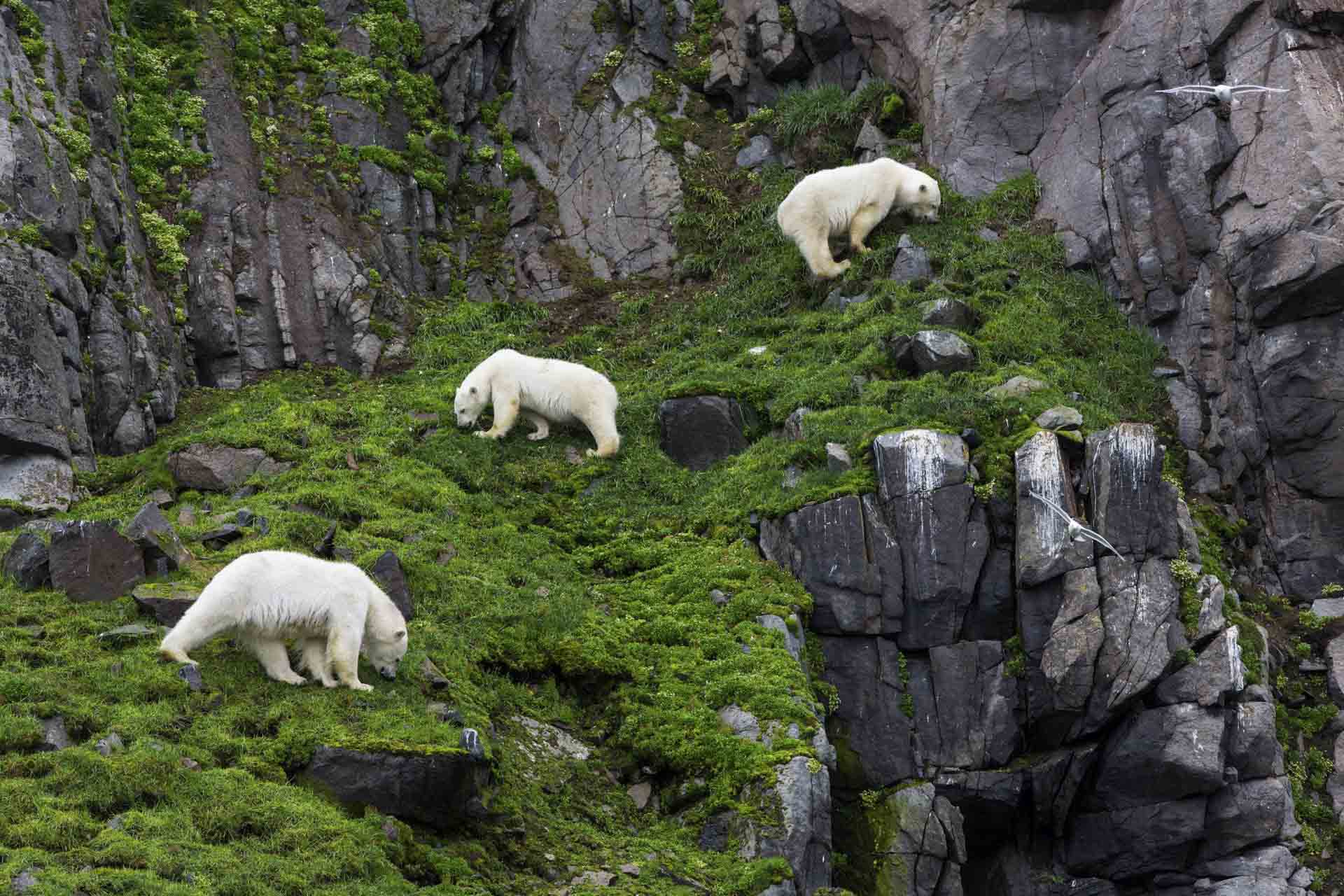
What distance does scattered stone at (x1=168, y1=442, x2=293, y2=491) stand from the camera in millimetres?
17062

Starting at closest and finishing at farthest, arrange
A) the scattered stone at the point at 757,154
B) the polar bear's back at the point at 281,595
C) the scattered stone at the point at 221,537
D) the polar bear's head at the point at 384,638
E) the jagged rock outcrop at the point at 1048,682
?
the polar bear's back at the point at 281,595 → the polar bear's head at the point at 384,638 → the scattered stone at the point at 221,537 → the jagged rock outcrop at the point at 1048,682 → the scattered stone at the point at 757,154

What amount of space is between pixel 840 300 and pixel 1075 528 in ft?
27.2

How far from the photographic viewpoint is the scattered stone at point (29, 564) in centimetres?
1240

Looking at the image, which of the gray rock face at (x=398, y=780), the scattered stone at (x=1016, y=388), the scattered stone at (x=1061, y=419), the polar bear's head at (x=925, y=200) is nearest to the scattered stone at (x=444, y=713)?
the gray rock face at (x=398, y=780)

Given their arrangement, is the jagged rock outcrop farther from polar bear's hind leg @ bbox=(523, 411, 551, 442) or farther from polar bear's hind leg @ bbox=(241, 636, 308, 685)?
polar bear's hind leg @ bbox=(241, 636, 308, 685)

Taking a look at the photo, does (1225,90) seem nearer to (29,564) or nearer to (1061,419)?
(1061,419)

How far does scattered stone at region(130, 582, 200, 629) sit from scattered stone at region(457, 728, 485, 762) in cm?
331

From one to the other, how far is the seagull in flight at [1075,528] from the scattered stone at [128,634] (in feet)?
35.2

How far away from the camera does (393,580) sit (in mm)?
13211

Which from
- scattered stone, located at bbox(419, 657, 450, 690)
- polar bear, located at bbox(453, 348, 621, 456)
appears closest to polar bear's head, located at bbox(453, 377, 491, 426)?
polar bear, located at bbox(453, 348, 621, 456)

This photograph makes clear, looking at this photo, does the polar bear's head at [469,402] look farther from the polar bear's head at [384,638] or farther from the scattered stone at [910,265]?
the scattered stone at [910,265]

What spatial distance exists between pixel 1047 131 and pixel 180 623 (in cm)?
2062

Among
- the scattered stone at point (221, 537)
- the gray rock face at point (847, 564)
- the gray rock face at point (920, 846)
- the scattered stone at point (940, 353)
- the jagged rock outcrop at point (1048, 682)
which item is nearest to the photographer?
the gray rock face at point (920, 846)

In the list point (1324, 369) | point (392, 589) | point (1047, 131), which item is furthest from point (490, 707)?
point (1047, 131)
